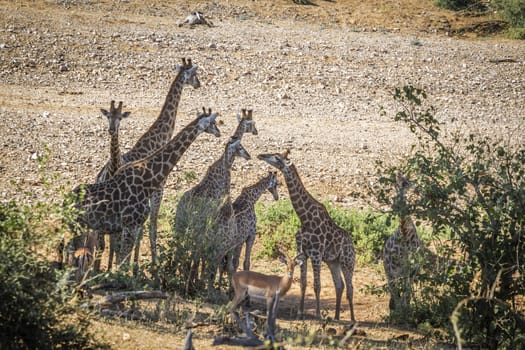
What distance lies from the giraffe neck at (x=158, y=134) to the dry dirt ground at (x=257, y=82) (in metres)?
0.77

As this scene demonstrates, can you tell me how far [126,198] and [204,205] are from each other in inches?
38.5

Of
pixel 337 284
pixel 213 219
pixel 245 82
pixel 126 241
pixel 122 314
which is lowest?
pixel 337 284

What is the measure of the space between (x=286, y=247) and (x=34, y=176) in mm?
4532

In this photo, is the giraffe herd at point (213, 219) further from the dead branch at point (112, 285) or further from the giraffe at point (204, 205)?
the dead branch at point (112, 285)

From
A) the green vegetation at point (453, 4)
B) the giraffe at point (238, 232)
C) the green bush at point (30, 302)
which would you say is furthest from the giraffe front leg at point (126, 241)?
the green vegetation at point (453, 4)

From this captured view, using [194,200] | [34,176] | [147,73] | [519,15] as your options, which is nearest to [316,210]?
[194,200]

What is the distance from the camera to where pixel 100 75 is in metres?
20.0

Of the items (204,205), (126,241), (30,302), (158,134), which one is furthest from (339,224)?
(30,302)

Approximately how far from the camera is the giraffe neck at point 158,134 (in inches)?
473

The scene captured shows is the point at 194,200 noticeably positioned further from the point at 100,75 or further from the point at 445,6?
the point at 445,6

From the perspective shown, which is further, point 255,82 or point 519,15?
point 519,15

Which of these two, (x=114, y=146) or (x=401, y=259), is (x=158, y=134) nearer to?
(x=114, y=146)

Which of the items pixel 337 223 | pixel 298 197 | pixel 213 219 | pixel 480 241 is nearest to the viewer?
pixel 480 241

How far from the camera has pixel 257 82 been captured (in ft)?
66.8
